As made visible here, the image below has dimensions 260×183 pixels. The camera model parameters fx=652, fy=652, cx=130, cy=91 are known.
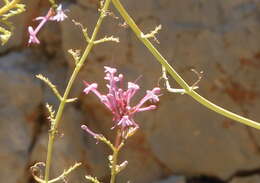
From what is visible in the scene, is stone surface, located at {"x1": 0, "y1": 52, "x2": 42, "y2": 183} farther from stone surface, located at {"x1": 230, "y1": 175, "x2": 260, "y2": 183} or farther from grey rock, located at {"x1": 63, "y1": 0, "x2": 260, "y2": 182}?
stone surface, located at {"x1": 230, "y1": 175, "x2": 260, "y2": 183}

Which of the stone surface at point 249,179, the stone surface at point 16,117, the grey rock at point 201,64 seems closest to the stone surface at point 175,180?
the grey rock at point 201,64

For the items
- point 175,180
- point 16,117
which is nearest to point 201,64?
point 175,180

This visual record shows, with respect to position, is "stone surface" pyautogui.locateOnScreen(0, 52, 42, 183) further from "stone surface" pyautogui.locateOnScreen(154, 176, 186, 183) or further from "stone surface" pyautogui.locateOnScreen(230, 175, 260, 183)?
"stone surface" pyautogui.locateOnScreen(230, 175, 260, 183)

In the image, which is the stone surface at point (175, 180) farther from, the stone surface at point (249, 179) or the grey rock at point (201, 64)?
the stone surface at point (249, 179)

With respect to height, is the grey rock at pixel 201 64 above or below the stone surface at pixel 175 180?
above

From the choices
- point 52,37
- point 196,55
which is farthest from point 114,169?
point 52,37

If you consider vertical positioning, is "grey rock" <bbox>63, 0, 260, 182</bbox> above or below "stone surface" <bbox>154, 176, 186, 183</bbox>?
above

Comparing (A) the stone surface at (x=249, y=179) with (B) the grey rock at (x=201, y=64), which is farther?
(A) the stone surface at (x=249, y=179)

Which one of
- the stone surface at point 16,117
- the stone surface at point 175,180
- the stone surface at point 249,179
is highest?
the stone surface at point 16,117

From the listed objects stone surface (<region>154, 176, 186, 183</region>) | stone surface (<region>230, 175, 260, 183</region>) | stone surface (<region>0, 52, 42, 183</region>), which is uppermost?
stone surface (<region>0, 52, 42, 183</region>)

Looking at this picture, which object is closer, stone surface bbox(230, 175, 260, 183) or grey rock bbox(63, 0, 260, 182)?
grey rock bbox(63, 0, 260, 182)

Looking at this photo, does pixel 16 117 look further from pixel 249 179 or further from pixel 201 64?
pixel 249 179

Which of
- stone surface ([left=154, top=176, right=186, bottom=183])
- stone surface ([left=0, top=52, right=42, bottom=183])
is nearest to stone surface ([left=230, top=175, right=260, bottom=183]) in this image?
stone surface ([left=154, top=176, right=186, bottom=183])
